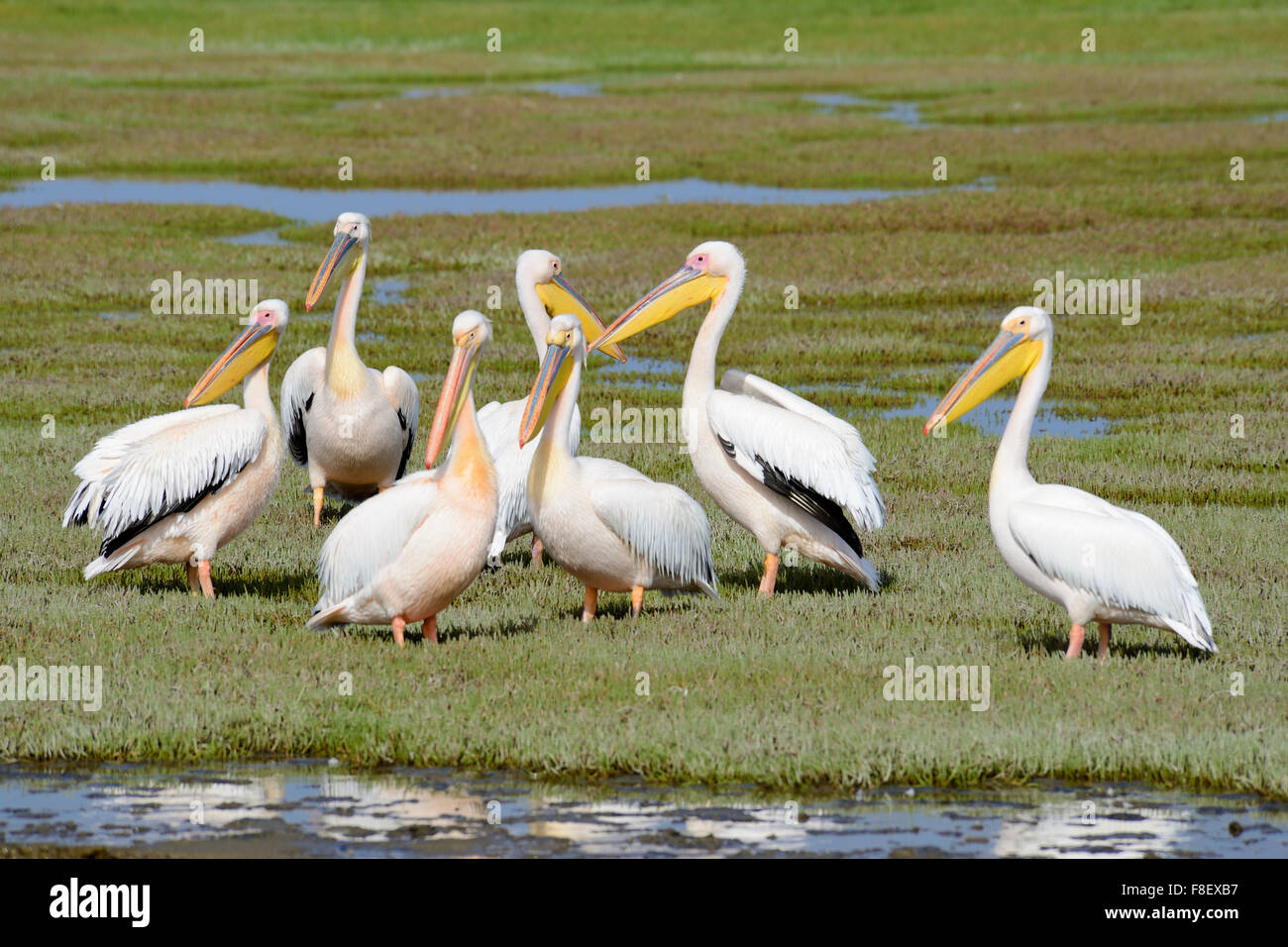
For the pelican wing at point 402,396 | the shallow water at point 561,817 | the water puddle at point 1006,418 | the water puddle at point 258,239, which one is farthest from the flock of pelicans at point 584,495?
the water puddle at point 258,239

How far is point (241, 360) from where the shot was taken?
977 cm

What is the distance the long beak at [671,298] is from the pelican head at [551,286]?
1.76 ft

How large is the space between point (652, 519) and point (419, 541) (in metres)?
1.28

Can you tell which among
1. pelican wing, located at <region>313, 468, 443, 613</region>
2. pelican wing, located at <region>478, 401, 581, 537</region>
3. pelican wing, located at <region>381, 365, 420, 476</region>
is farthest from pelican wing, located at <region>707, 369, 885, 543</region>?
pelican wing, located at <region>381, 365, 420, 476</region>

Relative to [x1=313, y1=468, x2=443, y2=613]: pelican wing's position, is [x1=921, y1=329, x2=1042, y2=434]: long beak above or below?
above

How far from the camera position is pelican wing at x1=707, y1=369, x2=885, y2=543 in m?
9.18

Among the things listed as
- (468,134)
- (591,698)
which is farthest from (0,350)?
(468,134)

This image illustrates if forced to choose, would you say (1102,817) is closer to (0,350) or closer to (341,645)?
(341,645)

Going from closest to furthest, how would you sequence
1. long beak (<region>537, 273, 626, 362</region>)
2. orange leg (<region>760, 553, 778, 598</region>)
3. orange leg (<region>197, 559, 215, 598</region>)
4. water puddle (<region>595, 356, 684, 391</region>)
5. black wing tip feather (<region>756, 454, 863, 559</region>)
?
orange leg (<region>197, 559, 215, 598</region>) → black wing tip feather (<region>756, 454, 863, 559</region>) → orange leg (<region>760, 553, 778, 598</region>) → long beak (<region>537, 273, 626, 362</region>) → water puddle (<region>595, 356, 684, 391</region>)

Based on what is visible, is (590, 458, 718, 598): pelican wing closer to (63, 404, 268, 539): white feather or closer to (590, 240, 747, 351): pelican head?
(590, 240, 747, 351): pelican head

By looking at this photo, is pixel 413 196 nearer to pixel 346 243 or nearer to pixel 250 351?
pixel 346 243

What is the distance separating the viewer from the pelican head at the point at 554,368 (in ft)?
28.3
